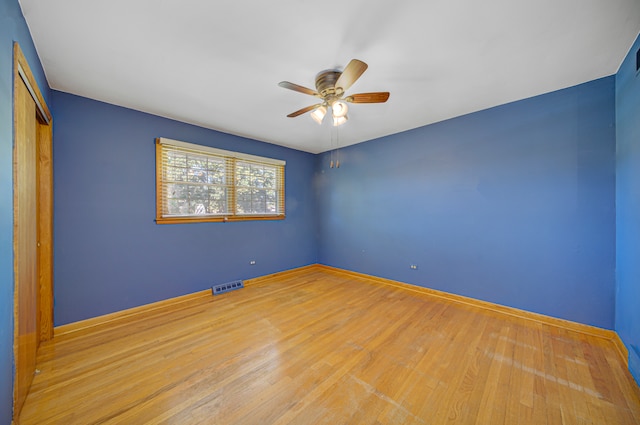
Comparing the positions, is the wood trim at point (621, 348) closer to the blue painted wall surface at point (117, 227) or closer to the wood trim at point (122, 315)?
the blue painted wall surface at point (117, 227)

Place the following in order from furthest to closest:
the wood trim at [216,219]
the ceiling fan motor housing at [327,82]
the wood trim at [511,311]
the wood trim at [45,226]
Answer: the wood trim at [216,219] → the wood trim at [511,311] → the wood trim at [45,226] → the ceiling fan motor housing at [327,82]

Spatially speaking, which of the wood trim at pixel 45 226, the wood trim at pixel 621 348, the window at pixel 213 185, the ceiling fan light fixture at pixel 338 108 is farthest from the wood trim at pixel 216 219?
the wood trim at pixel 621 348

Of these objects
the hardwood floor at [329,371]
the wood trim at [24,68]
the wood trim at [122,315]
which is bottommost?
the hardwood floor at [329,371]

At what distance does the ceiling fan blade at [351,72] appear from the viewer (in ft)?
5.24

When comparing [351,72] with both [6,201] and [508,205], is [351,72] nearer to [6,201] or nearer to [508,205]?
[6,201]

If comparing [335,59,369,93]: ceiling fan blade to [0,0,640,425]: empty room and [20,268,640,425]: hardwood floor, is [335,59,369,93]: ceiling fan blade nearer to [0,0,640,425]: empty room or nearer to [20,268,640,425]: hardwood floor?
[0,0,640,425]: empty room

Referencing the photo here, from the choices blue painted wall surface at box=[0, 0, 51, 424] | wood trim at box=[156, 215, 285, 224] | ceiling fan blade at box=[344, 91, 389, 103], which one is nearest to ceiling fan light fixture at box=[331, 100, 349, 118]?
ceiling fan blade at box=[344, 91, 389, 103]

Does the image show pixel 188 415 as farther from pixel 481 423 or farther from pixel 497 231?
pixel 497 231

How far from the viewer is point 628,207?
1.96m

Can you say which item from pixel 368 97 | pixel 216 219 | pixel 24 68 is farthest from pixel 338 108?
pixel 216 219

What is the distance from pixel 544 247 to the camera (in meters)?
2.60

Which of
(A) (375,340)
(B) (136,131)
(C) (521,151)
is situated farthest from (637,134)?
(B) (136,131)

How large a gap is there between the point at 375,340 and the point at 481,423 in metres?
0.98

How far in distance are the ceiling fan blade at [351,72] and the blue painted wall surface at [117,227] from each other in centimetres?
250
